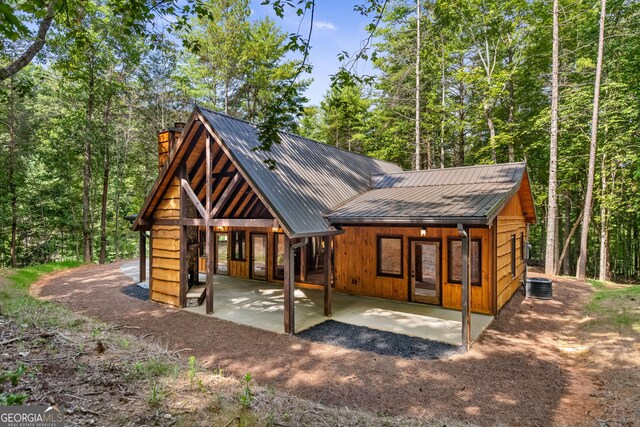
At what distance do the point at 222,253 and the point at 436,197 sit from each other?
933 cm

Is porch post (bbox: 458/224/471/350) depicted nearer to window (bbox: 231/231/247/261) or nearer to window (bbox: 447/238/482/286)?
window (bbox: 447/238/482/286)

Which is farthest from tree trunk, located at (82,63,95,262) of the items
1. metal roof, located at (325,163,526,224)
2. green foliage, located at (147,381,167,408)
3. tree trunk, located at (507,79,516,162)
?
tree trunk, located at (507,79,516,162)

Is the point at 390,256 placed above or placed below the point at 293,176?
below

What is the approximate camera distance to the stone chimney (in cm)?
899

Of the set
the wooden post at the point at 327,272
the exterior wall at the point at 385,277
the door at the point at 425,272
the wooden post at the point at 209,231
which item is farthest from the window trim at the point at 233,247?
the door at the point at 425,272

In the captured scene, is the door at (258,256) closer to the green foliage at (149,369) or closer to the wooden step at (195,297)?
the wooden step at (195,297)

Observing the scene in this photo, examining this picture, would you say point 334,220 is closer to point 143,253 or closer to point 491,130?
point 143,253

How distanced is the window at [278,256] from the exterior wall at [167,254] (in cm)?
365

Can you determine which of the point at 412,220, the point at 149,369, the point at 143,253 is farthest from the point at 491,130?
the point at 149,369

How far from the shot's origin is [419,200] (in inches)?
331

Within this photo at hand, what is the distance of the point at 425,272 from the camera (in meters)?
9.12

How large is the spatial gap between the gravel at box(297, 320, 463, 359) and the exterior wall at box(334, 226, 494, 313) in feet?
8.24

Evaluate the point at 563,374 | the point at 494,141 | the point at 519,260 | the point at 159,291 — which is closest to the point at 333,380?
the point at 563,374

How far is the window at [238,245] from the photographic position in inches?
498
